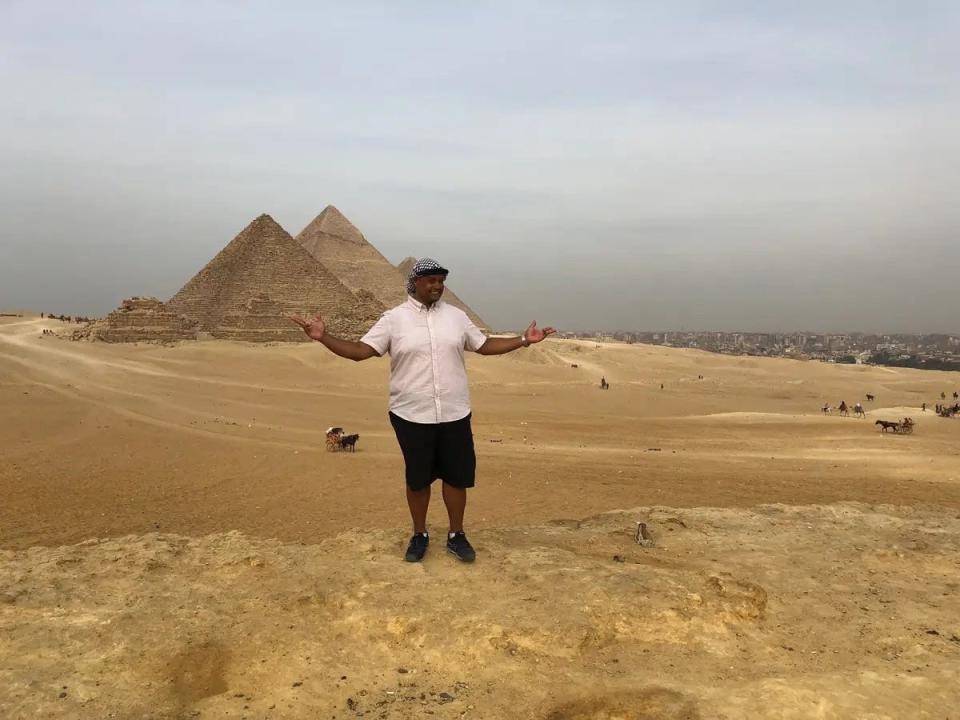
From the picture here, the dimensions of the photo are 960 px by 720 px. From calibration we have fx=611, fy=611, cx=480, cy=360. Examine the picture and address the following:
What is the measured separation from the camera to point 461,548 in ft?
11.5

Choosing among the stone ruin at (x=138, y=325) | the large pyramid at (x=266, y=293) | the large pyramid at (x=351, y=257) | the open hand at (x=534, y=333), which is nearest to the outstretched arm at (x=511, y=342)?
the open hand at (x=534, y=333)

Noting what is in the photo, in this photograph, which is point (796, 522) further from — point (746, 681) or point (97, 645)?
point (97, 645)

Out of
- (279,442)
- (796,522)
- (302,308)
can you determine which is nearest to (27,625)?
(796,522)

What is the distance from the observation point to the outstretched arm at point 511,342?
3.74 m

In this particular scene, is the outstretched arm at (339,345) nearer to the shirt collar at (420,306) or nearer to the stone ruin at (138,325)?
the shirt collar at (420,306)

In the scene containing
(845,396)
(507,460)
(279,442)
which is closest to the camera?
(507,460)

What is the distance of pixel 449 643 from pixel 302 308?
36.8 metres

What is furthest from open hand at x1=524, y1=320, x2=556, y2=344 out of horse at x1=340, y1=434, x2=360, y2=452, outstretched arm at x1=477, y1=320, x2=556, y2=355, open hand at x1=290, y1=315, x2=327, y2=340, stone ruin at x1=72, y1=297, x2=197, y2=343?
stone ruin at x1=72, y1=297, x2=197, y2=343

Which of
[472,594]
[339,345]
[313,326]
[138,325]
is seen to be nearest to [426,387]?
[339,345]

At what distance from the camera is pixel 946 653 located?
2.46 m

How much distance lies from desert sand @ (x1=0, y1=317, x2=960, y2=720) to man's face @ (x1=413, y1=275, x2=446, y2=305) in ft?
4.86

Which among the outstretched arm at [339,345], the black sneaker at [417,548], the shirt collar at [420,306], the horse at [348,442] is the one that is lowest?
the horse at [348,442]

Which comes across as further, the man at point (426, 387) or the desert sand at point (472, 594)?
the man at point (426, 387)

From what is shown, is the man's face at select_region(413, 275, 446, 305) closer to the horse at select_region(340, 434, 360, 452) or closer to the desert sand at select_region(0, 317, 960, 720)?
the desert sand at select_region(0, 317, 960, 720)
